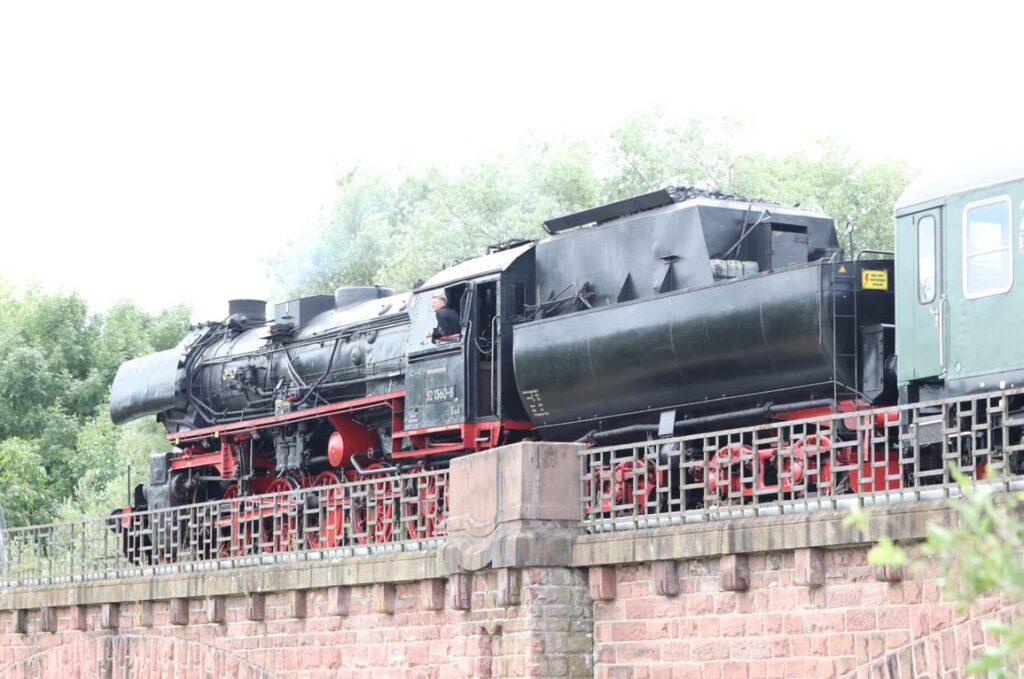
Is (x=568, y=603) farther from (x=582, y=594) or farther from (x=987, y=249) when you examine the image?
(x=987, y=249)

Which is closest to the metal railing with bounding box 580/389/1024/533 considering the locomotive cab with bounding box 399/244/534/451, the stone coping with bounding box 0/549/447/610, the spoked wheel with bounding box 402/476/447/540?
the spoked wheel with bounding box 402/476/447/540

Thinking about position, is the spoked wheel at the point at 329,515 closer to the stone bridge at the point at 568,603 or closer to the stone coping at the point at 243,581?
the stone coping at the point at 243,581

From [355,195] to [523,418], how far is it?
107 ft

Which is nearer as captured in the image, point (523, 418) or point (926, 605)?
point (926, 605)

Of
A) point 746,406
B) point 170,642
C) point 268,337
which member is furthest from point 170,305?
point 746,406

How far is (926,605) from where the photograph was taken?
11.5 metres

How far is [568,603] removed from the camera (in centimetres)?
1459

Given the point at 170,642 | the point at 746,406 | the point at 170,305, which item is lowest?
the point at 170,642

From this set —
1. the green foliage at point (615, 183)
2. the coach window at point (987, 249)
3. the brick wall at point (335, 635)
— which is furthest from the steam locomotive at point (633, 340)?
the green foliage at point (615, 183)

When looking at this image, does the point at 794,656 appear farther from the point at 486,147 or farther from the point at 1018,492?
the point at 486,147

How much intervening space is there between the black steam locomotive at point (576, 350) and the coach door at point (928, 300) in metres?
0.90

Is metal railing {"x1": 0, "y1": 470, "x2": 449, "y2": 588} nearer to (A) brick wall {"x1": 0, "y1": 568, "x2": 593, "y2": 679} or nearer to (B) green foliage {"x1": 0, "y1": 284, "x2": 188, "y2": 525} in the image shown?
(A) brick wall {"x1": 0, "y1": 568, "x2": 593, "y2": 679}

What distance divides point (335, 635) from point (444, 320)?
4.13 metres

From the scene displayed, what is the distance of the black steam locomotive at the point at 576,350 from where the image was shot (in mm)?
15750
